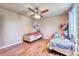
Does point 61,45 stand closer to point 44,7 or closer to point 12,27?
point 44,7

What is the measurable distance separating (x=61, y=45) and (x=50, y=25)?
37 centimetres

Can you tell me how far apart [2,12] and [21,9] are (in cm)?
30

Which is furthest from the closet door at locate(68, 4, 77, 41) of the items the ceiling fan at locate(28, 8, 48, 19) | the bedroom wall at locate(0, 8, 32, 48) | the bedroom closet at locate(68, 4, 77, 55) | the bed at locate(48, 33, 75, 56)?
the bedroom wall at locate(0, 8, 32, 48)

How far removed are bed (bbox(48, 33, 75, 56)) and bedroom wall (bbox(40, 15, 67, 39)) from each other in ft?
0.32

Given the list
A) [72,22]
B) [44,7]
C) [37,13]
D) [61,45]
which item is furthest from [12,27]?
[72,22]

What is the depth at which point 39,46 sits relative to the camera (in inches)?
70.8

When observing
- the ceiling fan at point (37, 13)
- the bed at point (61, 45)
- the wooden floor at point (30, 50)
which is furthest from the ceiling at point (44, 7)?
the wooden floor at point (30, 50)

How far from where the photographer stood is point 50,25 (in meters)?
1.83

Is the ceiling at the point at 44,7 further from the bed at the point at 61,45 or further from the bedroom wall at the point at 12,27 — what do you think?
the bed at the point at 61,45

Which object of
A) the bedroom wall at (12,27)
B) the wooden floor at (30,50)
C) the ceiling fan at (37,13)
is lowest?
the wooden floor at (30,50)

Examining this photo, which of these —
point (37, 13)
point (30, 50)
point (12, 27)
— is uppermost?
point (37, 13)

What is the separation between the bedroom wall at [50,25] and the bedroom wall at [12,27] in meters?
0.23

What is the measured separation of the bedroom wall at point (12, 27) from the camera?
68.1 inches

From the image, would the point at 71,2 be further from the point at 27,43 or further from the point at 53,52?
the point at 27,43
